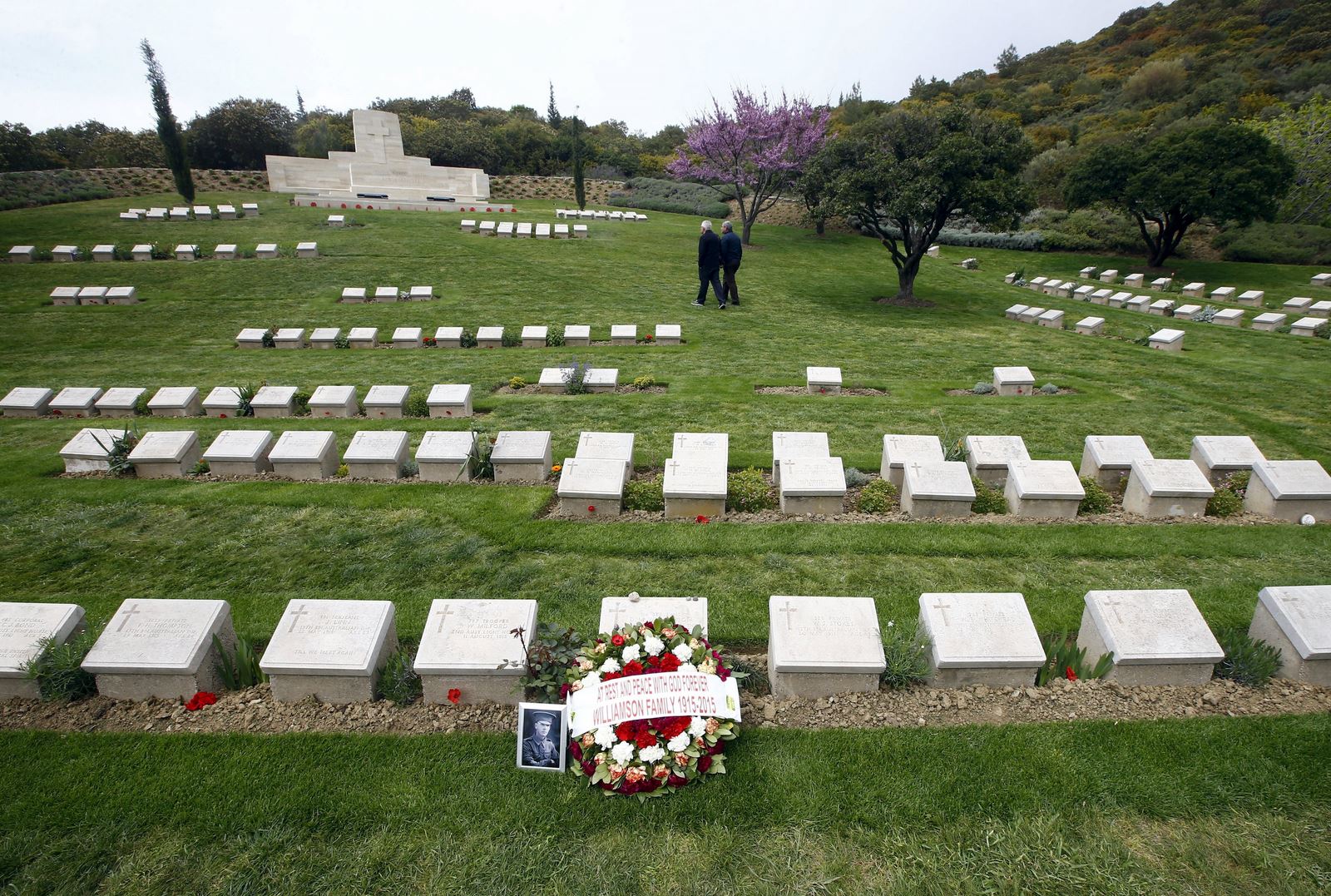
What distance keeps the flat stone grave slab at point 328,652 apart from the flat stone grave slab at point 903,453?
6.55m

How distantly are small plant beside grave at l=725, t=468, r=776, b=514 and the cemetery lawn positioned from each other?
55 centimetres

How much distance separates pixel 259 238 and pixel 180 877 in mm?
29246

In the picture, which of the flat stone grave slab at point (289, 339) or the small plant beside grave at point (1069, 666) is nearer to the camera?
the small plant beside grave at point (1069, 666)

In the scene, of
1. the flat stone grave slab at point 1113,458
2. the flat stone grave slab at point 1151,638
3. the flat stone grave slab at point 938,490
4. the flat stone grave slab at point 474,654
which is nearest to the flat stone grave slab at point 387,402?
the flat stone grave slab at point 474,654

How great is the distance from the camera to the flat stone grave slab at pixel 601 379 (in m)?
14.1

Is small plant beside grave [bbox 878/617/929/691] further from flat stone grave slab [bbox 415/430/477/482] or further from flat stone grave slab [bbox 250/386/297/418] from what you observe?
flat stone grave slab [bbox 250/386/297/418]

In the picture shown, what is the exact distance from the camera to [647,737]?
4.79 metres

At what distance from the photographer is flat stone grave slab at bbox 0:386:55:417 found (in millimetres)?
12688

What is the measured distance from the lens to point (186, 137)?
45250 mm

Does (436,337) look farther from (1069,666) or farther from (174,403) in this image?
(1069,666)

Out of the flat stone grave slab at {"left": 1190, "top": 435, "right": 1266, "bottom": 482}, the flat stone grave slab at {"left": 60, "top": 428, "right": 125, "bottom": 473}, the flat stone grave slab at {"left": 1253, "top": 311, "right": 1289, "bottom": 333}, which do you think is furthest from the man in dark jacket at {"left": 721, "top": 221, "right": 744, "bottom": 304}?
the flat stone grave slab at {"left": 1253, "top": 311, "right": 1289, "bottom": 333}

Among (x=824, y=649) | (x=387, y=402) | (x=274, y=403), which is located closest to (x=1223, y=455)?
(x=824, y=649)

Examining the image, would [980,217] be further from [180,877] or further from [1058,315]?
[180,877]

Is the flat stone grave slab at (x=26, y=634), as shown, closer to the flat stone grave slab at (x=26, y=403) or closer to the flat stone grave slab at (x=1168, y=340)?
the flat stone grave slab at (x=26, y=403)
